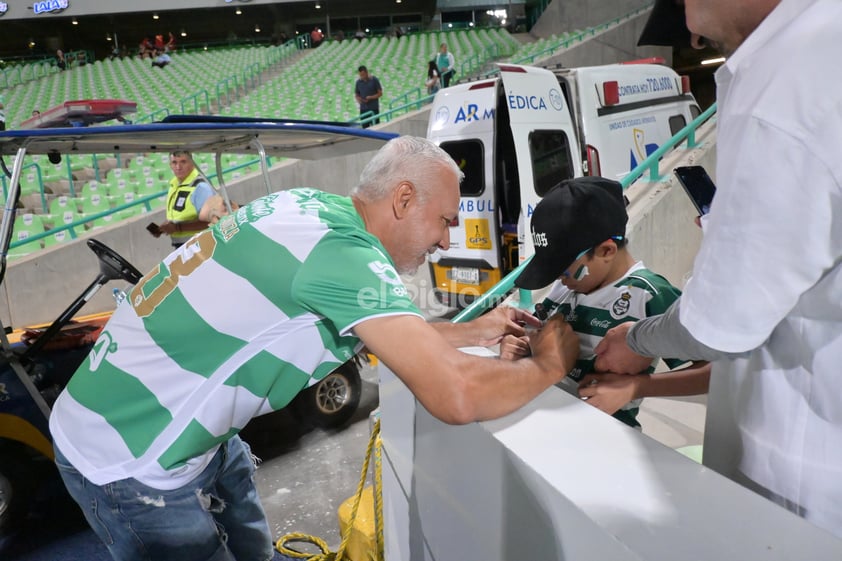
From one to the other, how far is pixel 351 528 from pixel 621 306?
1455 millimetres

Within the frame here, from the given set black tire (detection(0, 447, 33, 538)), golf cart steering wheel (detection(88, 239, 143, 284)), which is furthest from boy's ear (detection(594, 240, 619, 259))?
black tire (detection(0, 447, 33, 538))

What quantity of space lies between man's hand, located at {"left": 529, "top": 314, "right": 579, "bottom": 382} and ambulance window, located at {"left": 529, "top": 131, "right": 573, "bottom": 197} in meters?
4.31

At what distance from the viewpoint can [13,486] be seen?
10.0 ft

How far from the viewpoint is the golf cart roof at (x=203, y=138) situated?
2.69m

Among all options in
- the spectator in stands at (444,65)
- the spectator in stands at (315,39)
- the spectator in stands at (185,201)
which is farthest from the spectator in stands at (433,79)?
the spectator in stands at (315,39)

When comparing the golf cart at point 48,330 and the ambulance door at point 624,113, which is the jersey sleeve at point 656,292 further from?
the ambulance door at point 624,113

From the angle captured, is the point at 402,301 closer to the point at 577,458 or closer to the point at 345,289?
the point at 345,289

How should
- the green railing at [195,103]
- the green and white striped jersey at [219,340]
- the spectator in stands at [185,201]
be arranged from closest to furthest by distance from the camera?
the green and white striped jersey at [219,340] < the spectator in stands at [185,201] < the green railing at [195,103]

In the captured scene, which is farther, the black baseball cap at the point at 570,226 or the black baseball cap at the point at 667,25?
the black baseball cap at the point at 570,226

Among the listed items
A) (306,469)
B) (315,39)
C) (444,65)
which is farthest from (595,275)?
(315,39)

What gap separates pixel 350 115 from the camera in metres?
13.1

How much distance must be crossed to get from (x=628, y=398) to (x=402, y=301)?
0.72 meters

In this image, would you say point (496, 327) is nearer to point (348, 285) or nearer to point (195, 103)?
Answer: point (348, 285)

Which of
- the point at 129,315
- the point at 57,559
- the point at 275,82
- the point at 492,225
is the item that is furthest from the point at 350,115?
the point at 129,315
